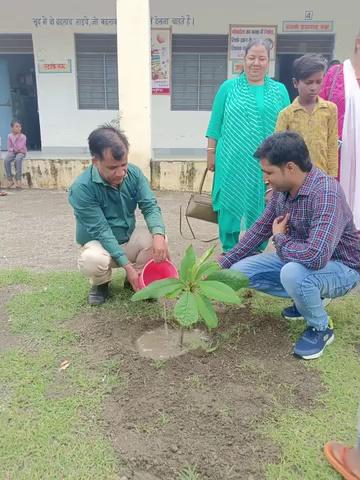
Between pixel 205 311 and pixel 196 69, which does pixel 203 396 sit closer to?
pixel 205 311

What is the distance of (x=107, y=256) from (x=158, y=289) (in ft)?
2.68

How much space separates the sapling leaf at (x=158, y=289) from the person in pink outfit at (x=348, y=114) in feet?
5.58

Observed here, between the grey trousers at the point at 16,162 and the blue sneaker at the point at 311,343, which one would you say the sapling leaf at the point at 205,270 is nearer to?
the blue sneaker at the point at 311,343

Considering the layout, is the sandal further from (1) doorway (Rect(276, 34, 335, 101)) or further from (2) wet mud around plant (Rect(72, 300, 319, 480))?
(1) doorway (Rect(276, 34, 335, 101))

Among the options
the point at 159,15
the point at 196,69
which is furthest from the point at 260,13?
the point at 159,15

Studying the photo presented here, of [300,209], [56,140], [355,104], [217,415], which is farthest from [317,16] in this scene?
[217,415]

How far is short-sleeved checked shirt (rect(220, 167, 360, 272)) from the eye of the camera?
2301 mm

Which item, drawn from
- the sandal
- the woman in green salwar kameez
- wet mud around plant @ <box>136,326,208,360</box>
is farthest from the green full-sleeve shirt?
the sandal

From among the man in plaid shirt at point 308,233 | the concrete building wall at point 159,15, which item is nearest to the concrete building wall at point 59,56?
the concrete building wall at point 159,15

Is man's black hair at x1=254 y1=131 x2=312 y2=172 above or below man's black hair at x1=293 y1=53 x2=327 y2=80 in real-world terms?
below

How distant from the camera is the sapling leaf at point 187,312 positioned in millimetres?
2104

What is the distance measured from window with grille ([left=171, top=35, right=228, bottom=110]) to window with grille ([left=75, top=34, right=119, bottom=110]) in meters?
1.06

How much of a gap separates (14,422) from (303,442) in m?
1.22

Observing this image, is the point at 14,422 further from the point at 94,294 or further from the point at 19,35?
the point at 19,35
